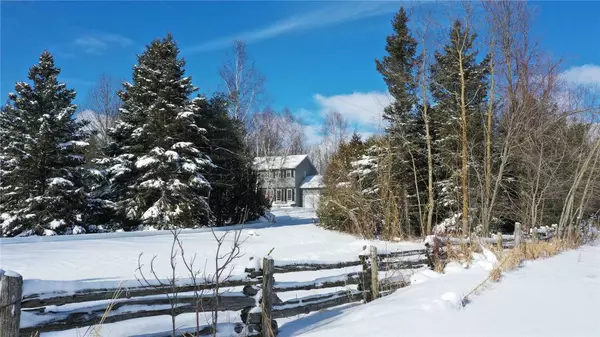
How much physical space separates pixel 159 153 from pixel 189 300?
16.7 metres

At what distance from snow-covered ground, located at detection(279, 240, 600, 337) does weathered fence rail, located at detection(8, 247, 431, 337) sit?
36cm

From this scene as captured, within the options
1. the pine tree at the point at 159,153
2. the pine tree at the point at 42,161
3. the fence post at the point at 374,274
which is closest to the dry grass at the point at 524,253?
the fence post at the point at 374,274

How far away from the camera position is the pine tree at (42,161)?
17.5 metres

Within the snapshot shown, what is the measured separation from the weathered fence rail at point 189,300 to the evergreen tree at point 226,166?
1723cm

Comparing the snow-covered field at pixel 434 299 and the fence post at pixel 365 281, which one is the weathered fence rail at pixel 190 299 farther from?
the snow-covered field at pixel 434 299

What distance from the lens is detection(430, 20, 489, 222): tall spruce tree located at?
1606cm

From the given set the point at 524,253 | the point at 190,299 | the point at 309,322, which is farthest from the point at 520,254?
the point at 190,299

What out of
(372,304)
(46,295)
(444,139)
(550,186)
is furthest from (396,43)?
(46,295)

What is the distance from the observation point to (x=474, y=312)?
17.6ft

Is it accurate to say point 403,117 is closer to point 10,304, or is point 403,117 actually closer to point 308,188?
point 10,304

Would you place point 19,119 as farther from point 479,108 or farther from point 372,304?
point 479,108

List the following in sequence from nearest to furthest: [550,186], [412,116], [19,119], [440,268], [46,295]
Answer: [46,295] < [440,268] < [550,186] < [19,119] < [412,116]

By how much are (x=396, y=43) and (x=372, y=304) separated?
1661 centimetres

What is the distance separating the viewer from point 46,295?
343cm
